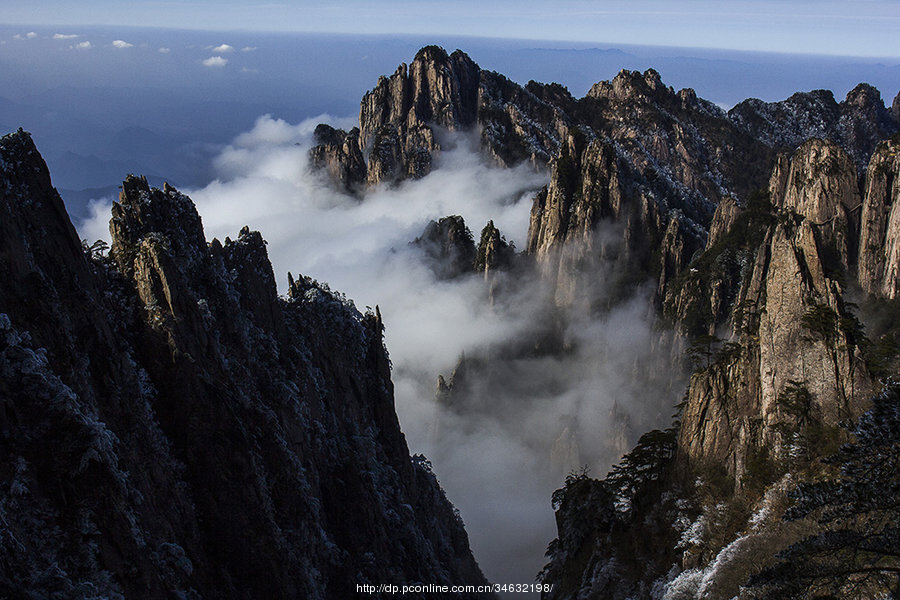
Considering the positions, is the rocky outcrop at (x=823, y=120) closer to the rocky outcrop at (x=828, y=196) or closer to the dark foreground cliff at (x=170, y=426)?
the rocky outcrop at (x=828, y=196)

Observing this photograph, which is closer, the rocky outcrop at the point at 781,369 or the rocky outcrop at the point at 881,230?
the rocky outcrop at the point at 781,369

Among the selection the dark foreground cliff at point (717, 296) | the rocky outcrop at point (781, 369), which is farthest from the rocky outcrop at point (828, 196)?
the rocky outcrop at point (781, 369)

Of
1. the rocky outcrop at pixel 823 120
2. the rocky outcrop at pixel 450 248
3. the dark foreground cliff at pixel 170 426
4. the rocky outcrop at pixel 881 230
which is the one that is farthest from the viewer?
the rocky outcrop at pixel 823 120

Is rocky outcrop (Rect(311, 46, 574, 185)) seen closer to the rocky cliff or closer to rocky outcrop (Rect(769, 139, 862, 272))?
rocky outcrop (Rect(769, 139, 862, 272))

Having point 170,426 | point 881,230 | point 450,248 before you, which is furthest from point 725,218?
point 170,426

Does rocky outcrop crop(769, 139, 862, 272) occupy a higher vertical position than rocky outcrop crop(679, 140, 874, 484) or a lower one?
higher

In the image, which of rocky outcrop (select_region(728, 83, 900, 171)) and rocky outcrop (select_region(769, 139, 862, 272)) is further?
rocky outcrop (select_region(728, 83, 900, 171))

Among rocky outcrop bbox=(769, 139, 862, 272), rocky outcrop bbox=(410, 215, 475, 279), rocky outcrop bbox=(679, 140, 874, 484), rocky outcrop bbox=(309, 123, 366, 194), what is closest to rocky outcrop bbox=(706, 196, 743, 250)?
rocky outcrop bbox=(769, 139, 862, 272)

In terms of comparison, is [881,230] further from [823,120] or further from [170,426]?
[823,120]
